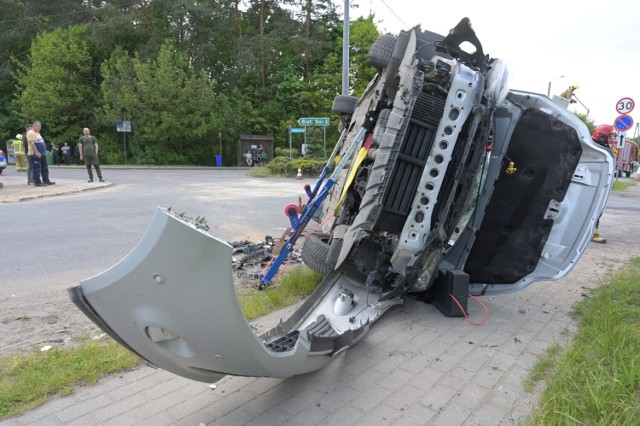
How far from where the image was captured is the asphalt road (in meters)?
5.16

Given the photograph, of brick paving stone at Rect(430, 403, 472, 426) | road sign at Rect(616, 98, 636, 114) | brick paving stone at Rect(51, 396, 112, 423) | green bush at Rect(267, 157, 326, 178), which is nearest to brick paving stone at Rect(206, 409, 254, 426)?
brick paving stone at Rect(51, 396, 112, 423)

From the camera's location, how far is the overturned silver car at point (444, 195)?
10.8ft

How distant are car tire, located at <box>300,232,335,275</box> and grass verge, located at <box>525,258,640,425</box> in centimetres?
195

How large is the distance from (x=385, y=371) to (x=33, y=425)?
2068mm

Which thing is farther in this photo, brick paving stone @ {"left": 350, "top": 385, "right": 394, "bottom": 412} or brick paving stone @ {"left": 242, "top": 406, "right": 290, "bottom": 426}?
brick paving stone @ {"left": 350, "top": 385, "right": 394, "bottom": 412}

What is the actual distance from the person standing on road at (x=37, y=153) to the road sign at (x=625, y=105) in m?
17.8

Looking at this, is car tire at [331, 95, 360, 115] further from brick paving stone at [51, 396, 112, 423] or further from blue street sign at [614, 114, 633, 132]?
blue street sign at [614, 114, 633, 132]

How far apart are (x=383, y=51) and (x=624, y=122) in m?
13.9

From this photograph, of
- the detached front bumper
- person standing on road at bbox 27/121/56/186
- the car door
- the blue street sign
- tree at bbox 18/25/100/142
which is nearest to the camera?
the detached front bumper

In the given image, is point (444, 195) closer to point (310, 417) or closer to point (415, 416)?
point (415, 416)

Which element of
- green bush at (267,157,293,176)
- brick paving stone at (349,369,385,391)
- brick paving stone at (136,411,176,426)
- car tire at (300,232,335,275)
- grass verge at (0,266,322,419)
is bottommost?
green bush at (267,157,293,176)

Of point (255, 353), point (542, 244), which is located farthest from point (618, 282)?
point (255, 353)

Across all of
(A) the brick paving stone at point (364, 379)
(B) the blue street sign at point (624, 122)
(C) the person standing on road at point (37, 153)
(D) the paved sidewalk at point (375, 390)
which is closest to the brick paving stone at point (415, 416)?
(D) the paved sidewalk at point (375, 390)

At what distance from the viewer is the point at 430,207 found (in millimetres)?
3312
